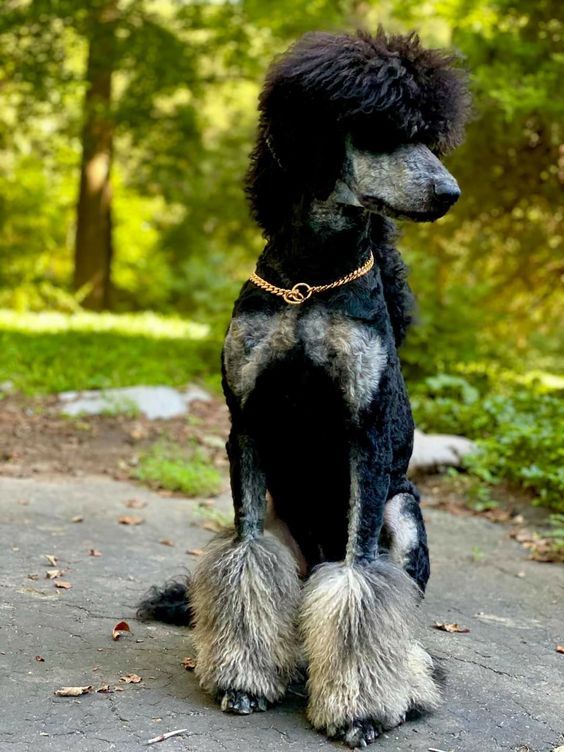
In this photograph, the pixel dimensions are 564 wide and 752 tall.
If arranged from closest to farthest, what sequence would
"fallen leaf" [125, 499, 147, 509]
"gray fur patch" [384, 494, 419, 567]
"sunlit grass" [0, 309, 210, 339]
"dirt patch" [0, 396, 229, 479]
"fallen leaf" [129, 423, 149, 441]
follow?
"gray fur patch" [384, 494, 419, 567] → "fallen leaf" [125, 499, 147, 509] → "dirt patch" [0, 396, 229, 479] → "fallen leaf" [129, 423, 149, 441] → "sunlit grass" [0, 309, 210, 339]

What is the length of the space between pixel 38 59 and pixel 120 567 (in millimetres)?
10305

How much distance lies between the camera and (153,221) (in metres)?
22.8

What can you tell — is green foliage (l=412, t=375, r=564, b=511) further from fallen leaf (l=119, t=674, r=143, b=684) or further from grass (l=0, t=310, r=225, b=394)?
fallen leaf (l=119, t=674, r=143, b=684)

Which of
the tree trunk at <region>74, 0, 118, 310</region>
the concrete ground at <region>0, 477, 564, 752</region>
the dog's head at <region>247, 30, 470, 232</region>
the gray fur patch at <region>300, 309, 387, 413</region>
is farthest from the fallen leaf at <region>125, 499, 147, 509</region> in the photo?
the tree trunk at <region>74, 0, 118, 310</region>

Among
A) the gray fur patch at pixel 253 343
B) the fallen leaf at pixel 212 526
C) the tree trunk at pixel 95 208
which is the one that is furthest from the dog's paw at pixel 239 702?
the tree trunk at pixel 95 208

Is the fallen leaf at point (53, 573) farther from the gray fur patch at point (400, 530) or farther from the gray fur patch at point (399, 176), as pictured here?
the gray fur patch at point (399, 176)

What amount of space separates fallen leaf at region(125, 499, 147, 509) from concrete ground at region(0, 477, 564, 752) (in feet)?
0.29

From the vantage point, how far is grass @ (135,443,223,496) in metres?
6.50

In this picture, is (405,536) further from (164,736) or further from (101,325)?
(101,325)

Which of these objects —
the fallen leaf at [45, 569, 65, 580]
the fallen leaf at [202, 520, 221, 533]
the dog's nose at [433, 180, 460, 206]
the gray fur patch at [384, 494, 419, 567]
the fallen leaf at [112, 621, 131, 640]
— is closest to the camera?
the dog's nose at [433, 180, 460, 206]

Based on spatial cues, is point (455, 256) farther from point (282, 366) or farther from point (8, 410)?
point (282, 366)

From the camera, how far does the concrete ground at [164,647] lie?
2965mm

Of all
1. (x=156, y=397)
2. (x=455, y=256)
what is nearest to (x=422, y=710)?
(x=156, y=397)

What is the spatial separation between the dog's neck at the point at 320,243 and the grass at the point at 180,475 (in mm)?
3544
